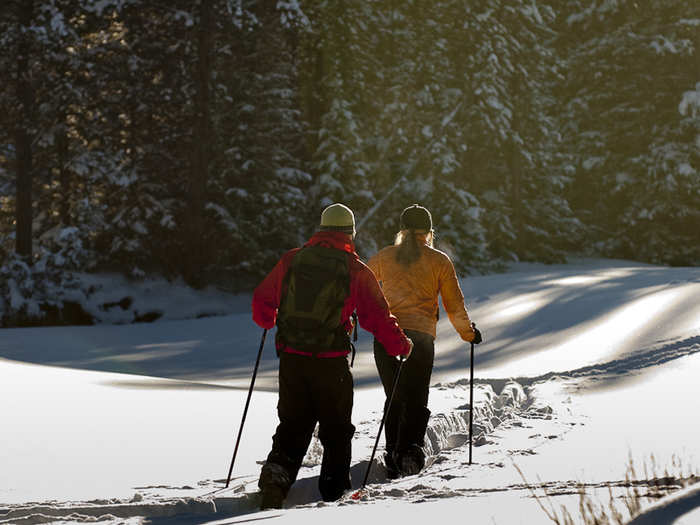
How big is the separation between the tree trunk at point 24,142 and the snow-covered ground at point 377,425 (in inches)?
258

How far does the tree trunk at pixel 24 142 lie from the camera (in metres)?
18.3

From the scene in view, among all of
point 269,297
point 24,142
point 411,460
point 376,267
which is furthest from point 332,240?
point 24,142

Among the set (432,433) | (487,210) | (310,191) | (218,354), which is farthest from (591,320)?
(487,210)

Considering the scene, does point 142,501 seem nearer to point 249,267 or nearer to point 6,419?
point 6,419

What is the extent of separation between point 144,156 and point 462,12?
39.5 ft

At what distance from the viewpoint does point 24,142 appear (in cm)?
1864

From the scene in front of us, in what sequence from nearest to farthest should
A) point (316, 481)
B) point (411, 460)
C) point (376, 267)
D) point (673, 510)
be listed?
point (673, 510)
point (316, 481)
point (411, 460)
point (376, 267)

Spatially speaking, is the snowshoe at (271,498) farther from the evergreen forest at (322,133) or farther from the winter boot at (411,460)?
the evergreen forest at (322,133)

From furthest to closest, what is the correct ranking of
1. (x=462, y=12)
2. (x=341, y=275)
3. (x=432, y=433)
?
1. (x=462, y=12)
2. (x=432, y=433)
3. (x=341, y=275)

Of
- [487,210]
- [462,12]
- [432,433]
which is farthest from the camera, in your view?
[487,210]

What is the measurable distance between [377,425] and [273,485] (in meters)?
2.26

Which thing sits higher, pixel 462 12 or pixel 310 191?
pixel 462 12

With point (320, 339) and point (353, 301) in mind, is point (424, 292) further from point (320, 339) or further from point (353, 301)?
point (320, 339)

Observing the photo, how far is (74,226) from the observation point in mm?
19078
